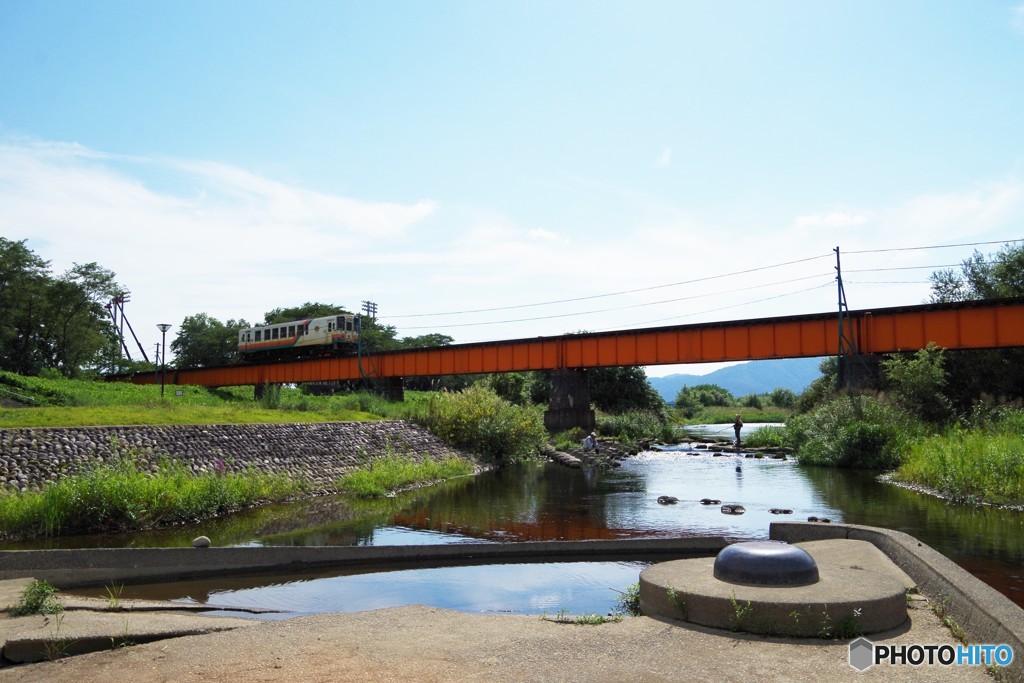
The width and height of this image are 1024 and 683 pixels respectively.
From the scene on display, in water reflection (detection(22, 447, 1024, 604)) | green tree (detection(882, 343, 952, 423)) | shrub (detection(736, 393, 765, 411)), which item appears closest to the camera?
water reflection (detection(22, 447, 1024, 604))

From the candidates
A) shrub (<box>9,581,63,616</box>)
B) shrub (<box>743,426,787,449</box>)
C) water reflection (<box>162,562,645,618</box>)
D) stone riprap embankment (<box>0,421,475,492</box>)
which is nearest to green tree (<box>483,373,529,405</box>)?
shrub (<box>743,426,787,449</box>)

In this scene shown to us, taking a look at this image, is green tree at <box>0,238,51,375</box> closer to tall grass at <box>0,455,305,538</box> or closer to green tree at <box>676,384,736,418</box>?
tall grass at <box>0,455,305,538</box>

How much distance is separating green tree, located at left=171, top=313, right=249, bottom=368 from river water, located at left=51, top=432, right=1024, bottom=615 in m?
70.0

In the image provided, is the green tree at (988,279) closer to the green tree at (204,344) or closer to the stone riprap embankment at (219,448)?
the stone riprap embankment at (219,448)

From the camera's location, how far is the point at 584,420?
4469 centimetres

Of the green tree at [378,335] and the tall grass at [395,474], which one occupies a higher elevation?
the green tree at [378,335]

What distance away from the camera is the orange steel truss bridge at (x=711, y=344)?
106ft

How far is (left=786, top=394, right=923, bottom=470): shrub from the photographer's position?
28375mm

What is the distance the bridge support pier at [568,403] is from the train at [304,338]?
57.7 ft

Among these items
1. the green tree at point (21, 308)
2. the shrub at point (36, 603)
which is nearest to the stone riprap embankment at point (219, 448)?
the shrub at point (36, 603)

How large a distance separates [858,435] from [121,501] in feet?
85.9

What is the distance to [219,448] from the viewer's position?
21.8 metres

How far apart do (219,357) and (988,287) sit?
7998 centimetres

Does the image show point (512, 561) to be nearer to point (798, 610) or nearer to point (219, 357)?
point (798, 610)
